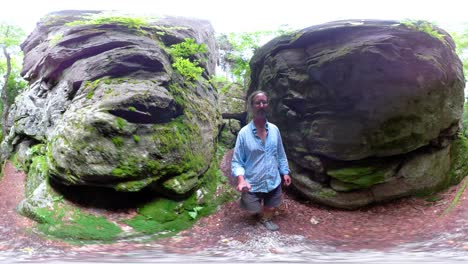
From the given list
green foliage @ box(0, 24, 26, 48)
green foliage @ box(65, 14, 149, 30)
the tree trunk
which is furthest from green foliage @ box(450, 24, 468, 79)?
green foliage @ box(0, 24, 26, 48)

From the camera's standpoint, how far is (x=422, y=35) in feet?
19.8

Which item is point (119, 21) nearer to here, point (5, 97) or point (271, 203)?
point (271, 203)

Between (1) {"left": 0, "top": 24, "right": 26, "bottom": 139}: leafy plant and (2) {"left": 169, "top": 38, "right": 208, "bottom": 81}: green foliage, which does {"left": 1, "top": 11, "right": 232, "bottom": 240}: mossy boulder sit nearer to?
(2) {"left": 169, "top": 38, "right": 208, "bottom": 81}: green foliage

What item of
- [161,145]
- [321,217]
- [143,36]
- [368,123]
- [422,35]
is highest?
[422,35]

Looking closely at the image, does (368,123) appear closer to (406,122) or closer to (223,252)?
(406,122)

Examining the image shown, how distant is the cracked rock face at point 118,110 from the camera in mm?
5375

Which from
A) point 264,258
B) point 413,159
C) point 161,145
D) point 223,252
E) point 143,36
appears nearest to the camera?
point 264,258

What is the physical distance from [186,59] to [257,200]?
16.0 feet

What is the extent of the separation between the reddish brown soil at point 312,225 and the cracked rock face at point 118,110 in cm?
109

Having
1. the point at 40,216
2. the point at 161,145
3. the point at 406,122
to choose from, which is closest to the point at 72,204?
the point at 40,216

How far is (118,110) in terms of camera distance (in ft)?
19.0

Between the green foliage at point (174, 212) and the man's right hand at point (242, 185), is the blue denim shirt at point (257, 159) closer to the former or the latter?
the man's right hand at point (242, 185)

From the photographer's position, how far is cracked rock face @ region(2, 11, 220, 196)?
5.38 m

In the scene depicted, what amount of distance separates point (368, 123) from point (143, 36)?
6496 mm
